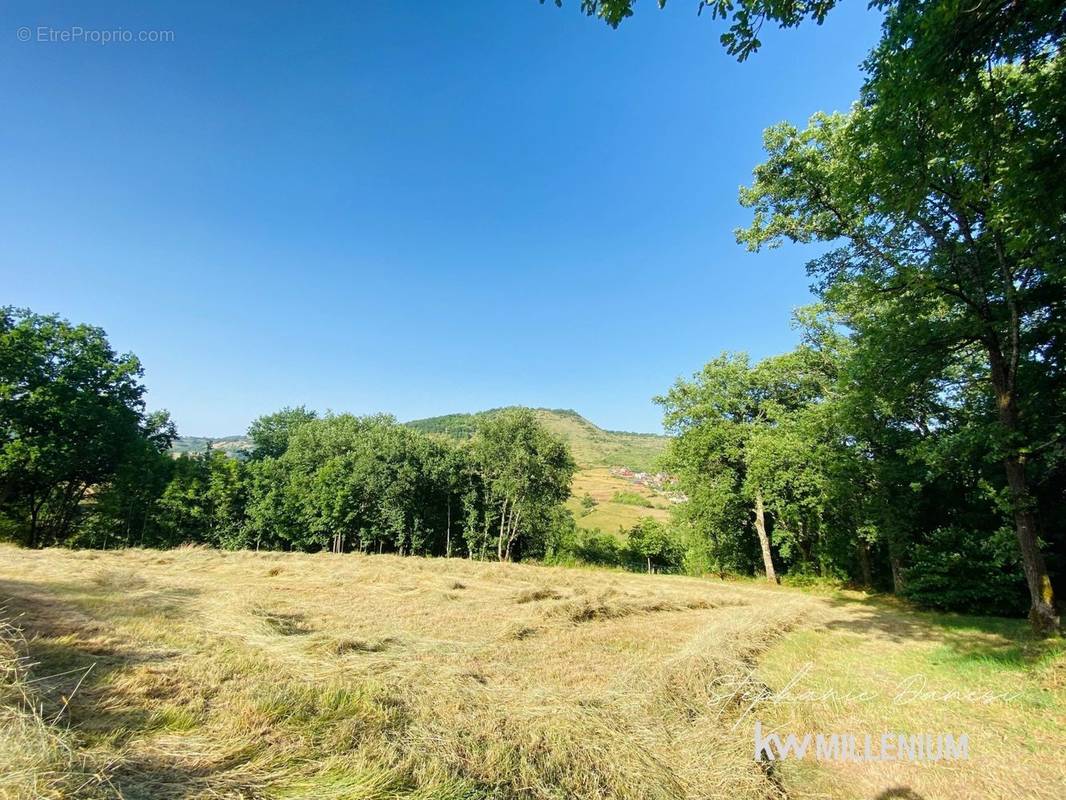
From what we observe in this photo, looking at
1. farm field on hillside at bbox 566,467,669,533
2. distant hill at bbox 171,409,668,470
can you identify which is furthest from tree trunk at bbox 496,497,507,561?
distant hill at bbox 171,409,668,470

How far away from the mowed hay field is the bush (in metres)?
2.63

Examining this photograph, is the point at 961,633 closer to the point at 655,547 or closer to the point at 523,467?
the point at 523,467

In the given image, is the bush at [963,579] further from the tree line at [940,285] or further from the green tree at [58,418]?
the green tree at [58,418]

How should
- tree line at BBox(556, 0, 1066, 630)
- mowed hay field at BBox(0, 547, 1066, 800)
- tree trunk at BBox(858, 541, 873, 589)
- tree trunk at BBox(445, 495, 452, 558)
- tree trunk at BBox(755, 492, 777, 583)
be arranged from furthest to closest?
tree trunk at BBox(445, 495, 452, 558) → tree trunk at BBox(755, 492, 777, 583) → tree trunk at BBox(858, 541, 873, 589) → tree line at BBox(556, 0, 1066, 630) → mowed hay field at BBox(0, 547, 1066, 800)

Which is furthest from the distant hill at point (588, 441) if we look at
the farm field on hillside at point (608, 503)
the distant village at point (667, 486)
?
the distant village at point (667, 486)

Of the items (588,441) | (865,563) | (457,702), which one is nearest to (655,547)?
(865,563)

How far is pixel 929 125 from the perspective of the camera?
6371 mm

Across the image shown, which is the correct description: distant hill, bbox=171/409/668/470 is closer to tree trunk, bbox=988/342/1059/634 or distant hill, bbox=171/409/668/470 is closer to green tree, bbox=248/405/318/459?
green tree, bbox=248/405/318/459

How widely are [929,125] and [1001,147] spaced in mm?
976

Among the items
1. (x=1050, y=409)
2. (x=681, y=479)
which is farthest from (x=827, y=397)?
(x=1050, y=409)

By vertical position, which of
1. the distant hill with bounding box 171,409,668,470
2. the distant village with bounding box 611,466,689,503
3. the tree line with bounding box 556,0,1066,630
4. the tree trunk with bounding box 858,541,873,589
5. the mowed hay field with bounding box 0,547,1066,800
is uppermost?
the distant hill with bounding box 171,409,668,470

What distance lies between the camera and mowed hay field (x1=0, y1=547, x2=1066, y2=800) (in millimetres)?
2909

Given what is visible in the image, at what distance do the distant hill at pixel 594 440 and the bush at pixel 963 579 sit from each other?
62.4 m

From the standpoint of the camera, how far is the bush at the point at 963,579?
11.5 m
